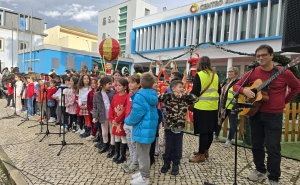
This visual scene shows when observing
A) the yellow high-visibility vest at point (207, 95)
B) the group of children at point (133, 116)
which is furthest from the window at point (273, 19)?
the yellow high-visibility vest at point (207, 95)

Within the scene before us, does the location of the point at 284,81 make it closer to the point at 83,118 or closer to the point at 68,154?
the point at 68,154

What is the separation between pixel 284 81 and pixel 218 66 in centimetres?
2258

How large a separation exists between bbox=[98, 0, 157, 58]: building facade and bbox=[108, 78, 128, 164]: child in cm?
2827

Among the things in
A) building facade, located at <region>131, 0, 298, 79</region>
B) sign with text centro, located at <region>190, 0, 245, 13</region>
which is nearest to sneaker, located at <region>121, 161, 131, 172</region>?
building facade, located at <region>131, 0, 298, 79</region>

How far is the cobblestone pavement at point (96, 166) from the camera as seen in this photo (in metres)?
3.51

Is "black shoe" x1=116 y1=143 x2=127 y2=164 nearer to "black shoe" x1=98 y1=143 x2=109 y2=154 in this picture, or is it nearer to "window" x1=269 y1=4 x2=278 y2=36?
"black shoe" x1=98 y1=143 x2=109 y2=154

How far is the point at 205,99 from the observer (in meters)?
3.98

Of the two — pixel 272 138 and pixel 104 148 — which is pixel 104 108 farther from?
pixel 272 138

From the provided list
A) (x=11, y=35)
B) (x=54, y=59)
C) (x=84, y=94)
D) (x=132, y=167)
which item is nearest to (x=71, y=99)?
(x=84, y=94)

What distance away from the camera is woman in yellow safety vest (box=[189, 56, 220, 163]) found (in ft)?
12.9

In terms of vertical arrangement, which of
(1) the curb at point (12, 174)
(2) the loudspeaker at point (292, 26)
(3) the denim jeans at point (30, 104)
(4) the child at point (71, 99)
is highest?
(2) the loudspeaker at point (292, 26)

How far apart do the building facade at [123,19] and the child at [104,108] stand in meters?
27.7

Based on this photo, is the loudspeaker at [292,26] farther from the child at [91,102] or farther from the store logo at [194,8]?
the store logo at [194,8]

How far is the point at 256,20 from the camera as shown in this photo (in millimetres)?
19297
